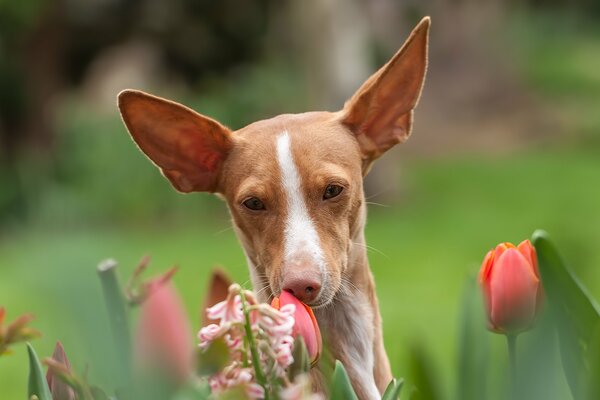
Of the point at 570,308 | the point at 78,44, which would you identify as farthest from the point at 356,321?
Answer: the point at 78,44

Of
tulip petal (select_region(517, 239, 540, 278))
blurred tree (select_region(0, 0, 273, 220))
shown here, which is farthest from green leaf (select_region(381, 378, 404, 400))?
blurred tree (select_region(0, 0, 273, 220))

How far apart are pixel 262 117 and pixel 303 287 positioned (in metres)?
10.0

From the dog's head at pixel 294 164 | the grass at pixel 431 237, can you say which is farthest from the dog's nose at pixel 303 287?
the grass at pixel 431 237

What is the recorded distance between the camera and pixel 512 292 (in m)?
1.63

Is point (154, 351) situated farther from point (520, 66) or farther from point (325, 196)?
point (520, 66)

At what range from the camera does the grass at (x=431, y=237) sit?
6.95 m

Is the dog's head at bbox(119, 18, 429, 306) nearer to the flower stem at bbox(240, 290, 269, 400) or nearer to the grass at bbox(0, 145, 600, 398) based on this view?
the flower stem at bbox(240, 290, 269, 400)

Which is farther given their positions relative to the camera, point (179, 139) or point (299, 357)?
point (179, 139)

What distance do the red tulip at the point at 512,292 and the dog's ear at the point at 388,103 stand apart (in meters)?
0.80

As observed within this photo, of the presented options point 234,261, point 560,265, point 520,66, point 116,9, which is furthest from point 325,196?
Answer: point 520,66

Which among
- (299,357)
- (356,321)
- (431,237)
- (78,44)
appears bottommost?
(431,237)

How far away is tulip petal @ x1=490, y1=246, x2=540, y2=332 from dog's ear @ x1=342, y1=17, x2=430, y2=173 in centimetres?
81

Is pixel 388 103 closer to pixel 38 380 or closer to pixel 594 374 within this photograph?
pixel 38 380

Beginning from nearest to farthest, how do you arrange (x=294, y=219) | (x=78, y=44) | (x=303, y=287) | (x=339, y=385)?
(x=339, y=385) < (x=303, y=287) < (x=294, y=219) < (x=78, y=44)
